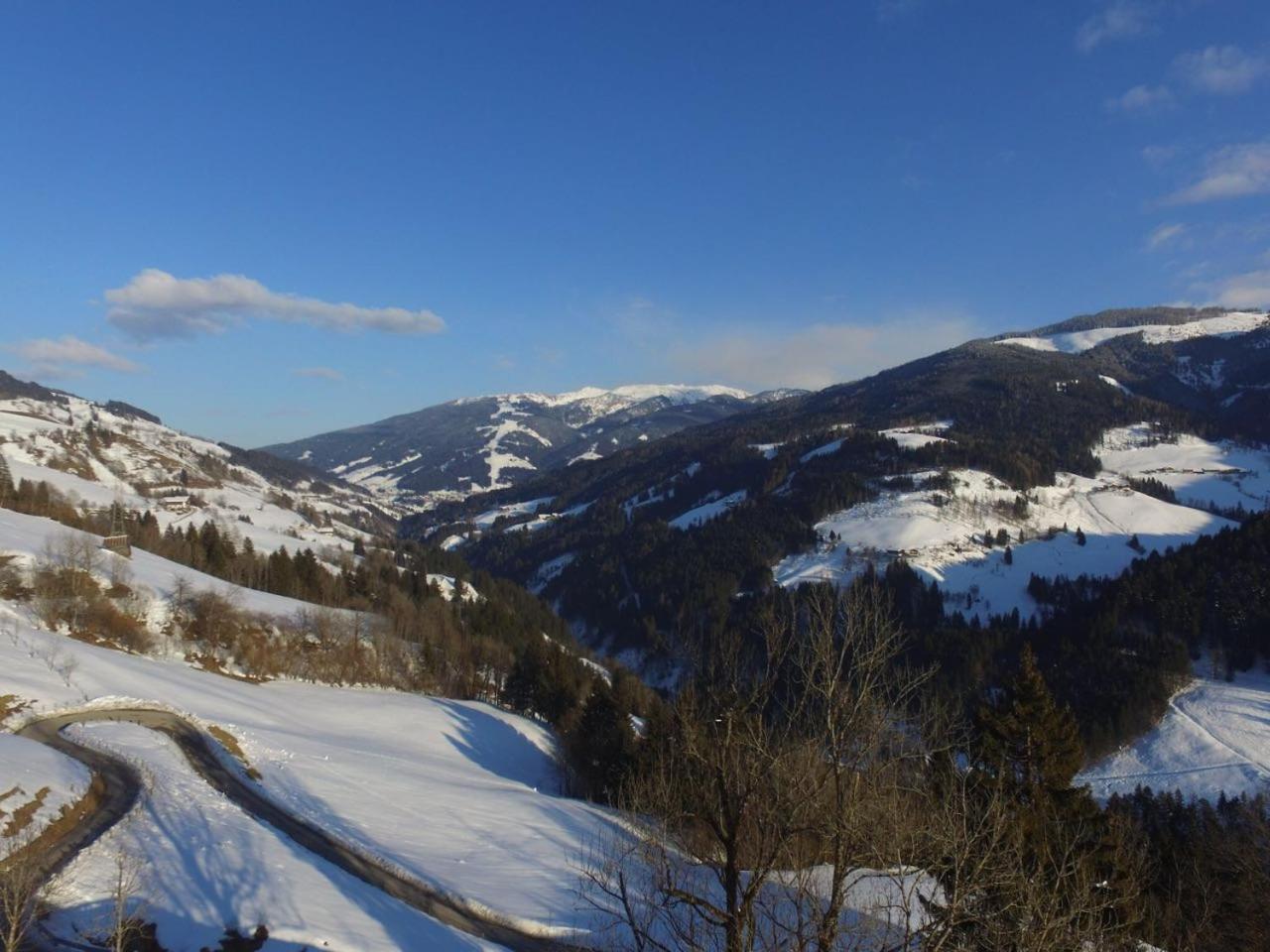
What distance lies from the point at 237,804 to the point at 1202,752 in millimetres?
106518

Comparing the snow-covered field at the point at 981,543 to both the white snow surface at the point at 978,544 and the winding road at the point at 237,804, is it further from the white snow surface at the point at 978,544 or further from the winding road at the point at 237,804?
the winding road at the point at 237,804

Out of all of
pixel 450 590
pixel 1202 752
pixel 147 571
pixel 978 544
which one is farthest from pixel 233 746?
pixel 978 544

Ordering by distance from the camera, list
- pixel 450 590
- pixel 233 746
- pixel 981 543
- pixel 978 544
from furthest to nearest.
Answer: pixel 981 543
pixel 978 544
pixel 450 590
pixel 233 746

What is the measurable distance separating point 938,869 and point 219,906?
22.7 metres

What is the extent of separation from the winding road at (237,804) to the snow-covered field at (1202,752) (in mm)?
79938

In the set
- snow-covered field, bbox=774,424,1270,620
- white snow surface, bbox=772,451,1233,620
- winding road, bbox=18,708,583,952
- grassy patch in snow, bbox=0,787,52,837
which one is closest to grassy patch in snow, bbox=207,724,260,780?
winding road, bbox=18,708,583,952

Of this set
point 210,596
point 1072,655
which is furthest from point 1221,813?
point 210,596

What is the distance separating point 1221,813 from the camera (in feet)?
238

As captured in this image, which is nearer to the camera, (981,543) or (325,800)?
(325,800)

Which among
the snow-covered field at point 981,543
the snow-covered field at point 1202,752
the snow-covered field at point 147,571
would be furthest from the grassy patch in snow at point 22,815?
the snow-covered field at point 981,543

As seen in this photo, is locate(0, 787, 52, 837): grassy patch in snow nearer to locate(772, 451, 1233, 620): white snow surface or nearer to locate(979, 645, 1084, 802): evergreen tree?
locate(979, 645, 1084, 802): evergreen tree

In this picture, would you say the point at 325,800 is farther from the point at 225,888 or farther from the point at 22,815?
the point at 22,815

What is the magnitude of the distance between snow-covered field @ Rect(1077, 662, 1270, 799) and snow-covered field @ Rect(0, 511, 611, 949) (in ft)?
234

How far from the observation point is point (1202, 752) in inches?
3450
